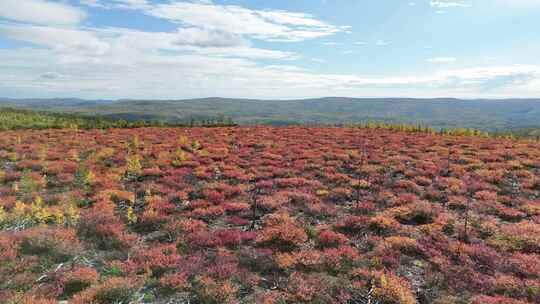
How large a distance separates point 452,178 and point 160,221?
44.1 ft

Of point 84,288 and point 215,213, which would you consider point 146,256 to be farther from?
point 215,213

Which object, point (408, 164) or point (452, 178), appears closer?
point (452, 178)

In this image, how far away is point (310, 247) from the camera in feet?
31.2

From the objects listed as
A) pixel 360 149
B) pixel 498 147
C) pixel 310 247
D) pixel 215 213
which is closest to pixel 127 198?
pixel 215 213

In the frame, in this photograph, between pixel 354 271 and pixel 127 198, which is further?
pixel 127 198

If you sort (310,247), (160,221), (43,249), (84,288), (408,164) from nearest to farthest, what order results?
(84,288), (43,249), (310,247), (160,221), (408,164)

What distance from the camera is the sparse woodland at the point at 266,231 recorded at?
24.0 ft

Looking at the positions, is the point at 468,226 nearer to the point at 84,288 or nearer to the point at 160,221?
the point at 160,221

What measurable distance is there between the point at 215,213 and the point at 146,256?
138 inches

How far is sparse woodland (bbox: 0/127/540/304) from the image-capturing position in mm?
7312

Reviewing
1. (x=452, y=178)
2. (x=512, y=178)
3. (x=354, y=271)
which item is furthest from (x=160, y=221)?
(x=512, y=178)

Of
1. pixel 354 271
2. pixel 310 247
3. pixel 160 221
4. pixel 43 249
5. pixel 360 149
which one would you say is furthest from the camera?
pixel 360 149

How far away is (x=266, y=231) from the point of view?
32.7ft

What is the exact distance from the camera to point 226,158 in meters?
21.1
